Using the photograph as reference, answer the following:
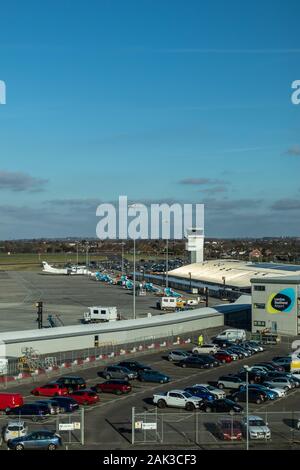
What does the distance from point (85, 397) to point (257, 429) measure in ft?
23.5

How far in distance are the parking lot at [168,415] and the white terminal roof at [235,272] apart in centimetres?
3194

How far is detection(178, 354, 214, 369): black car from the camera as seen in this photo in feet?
100

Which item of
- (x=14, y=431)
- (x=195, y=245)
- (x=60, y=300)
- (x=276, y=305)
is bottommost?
(x=14, y=431)

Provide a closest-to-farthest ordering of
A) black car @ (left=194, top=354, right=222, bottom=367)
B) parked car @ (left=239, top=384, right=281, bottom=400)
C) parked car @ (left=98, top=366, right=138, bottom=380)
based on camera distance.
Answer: parked car @ (left=239, top=384, right=281, bottom=400) < parked car @ (left=98, top=366, right=138, bottom=380) < black car @ (left=194, top=354, right=222, bottom=367)

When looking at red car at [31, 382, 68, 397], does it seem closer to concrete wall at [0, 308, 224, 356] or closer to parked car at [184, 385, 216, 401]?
parked car at [184, 385, 216, 401]

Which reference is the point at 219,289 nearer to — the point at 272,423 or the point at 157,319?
the point at 157,319

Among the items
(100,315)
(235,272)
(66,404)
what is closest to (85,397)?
(66,404)

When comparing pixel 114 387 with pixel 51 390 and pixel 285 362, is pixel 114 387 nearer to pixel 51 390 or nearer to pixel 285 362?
pixel 51 390

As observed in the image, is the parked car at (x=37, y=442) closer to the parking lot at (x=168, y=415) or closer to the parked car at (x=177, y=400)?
the parking lot at (x=168, y=415)

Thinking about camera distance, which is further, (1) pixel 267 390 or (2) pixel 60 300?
(2) pixel 60 300

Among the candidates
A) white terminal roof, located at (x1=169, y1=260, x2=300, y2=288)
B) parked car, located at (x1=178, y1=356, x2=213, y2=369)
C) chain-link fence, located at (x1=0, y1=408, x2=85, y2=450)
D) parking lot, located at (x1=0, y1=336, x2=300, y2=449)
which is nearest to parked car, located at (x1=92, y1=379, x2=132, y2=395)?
parking lot, located at (x1=0, y1=336, x2=300, y2=449)

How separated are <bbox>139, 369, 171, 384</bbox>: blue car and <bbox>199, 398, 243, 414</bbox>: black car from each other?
16.0 ft

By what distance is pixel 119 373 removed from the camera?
89.4ft
